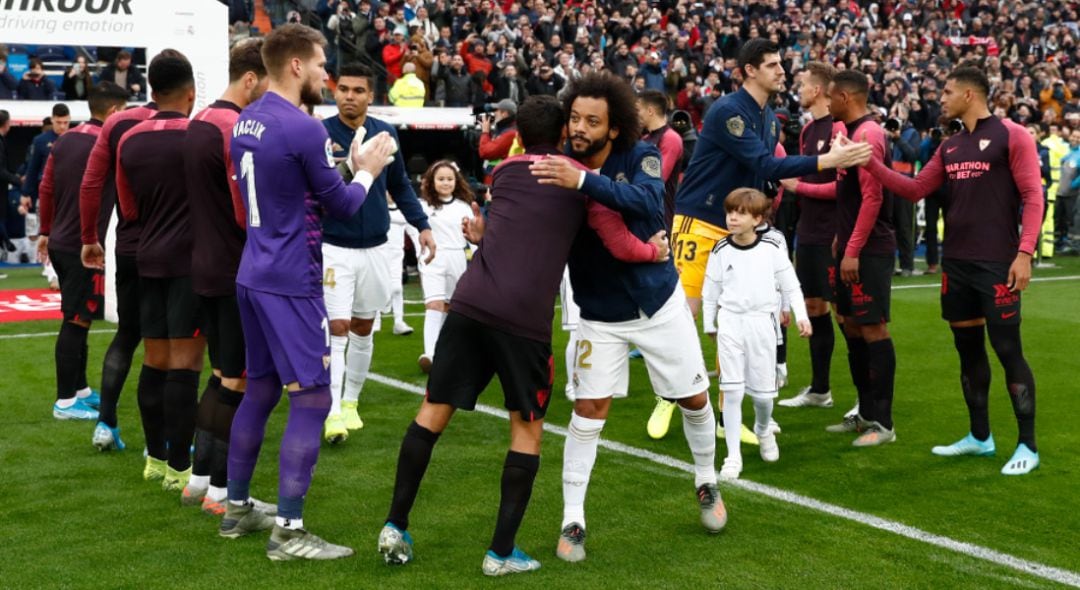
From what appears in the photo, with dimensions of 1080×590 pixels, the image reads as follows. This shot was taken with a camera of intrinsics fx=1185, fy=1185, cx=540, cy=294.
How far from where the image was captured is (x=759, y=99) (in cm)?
715

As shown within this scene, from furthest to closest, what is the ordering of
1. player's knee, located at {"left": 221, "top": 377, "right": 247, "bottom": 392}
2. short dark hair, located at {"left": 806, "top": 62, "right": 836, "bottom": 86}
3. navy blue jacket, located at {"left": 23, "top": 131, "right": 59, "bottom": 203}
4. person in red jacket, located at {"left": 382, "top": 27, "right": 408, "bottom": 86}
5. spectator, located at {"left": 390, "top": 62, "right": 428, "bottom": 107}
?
person in red jacket, located at {"left": 382, "top": 27, "right": 408, "bottom": 86} < spectator, located at {"left": 390, "top": 62, "right": 428, "bottom": 107} < navy blue jacket, located at {"left": 23, "top": 131, "right": 59, "bottom": 203} < short dark hair, located at {"left": 806, "top": 62, "right": 836, "bottom": 86} < player's knee, located at {"left": 221, "top": 377, "right": 247, "bottom": 392}

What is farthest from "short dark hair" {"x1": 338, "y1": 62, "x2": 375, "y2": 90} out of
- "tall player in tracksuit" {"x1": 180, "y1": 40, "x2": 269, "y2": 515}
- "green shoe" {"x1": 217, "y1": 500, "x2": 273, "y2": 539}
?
"green shoe" {"x1": 217, "y1": 500, "x2": 273, "y2": 539}

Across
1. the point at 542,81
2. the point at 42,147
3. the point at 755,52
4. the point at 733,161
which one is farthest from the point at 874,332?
the point at 542,81

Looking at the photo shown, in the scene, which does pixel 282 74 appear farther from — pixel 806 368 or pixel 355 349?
pixel 806 368

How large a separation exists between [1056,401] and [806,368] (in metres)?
2.08

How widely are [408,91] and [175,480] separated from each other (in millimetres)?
14505

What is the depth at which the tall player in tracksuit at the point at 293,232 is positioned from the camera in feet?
15.9

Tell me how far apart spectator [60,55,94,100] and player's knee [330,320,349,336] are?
1331 centimetres

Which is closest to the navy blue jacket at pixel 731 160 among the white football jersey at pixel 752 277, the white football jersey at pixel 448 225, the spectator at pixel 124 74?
the white football jersey at pixel 752 277

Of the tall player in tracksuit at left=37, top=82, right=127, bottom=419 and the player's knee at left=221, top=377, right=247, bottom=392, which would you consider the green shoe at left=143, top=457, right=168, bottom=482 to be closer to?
the player's knee at left=221, top=377, right=247, bottom=392

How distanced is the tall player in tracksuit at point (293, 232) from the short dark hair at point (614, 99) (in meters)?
0.85

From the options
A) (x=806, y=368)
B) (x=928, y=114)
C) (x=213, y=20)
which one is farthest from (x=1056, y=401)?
(x=928, y=114)

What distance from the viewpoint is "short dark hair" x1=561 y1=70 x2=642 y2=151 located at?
486 centimetres

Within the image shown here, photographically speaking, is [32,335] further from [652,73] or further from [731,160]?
[652,73]
